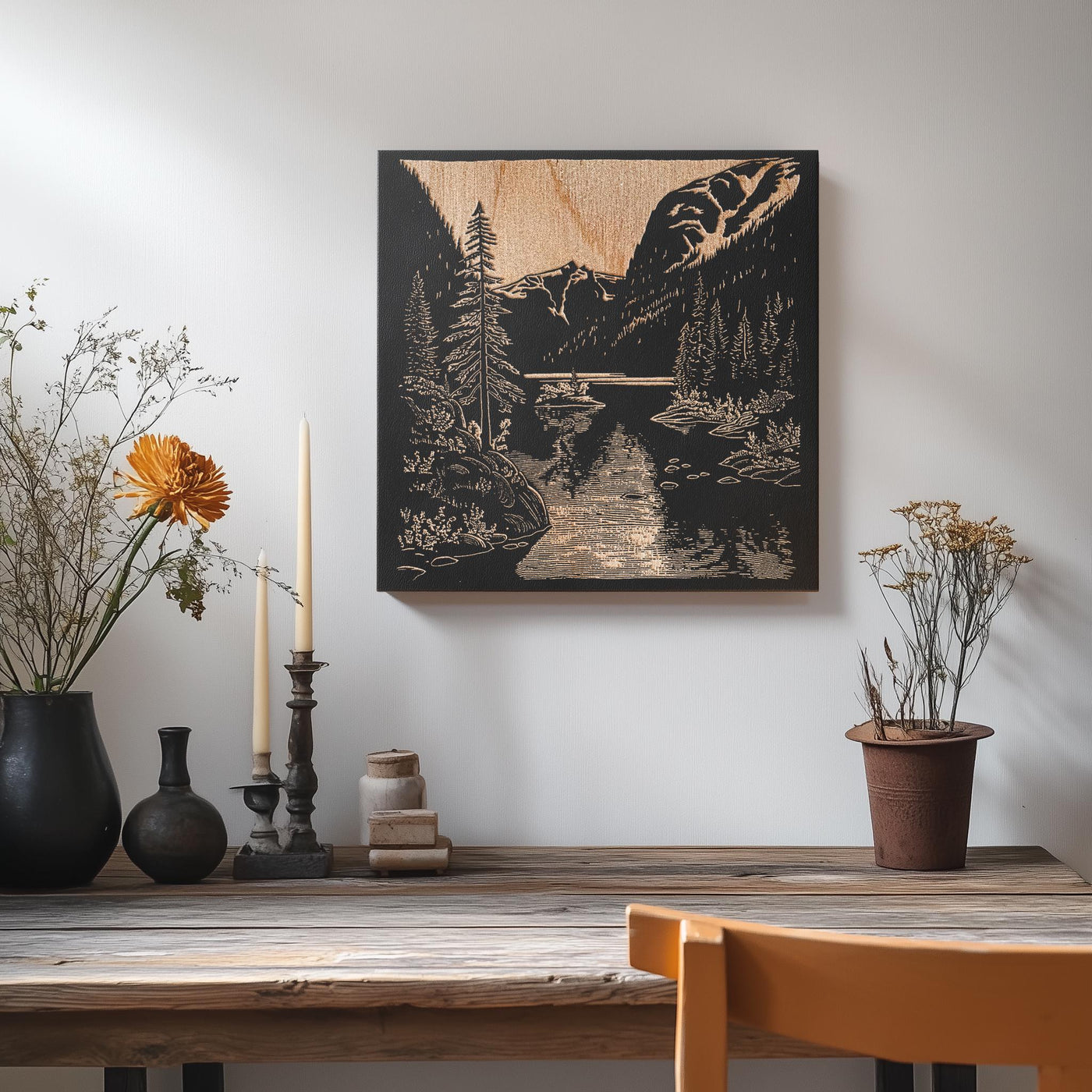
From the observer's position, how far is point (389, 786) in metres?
1.31

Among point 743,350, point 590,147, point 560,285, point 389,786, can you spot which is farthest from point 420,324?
point 389,786

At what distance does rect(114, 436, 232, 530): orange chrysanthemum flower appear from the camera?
1172mm

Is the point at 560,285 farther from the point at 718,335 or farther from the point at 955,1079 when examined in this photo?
the point at 955,1079

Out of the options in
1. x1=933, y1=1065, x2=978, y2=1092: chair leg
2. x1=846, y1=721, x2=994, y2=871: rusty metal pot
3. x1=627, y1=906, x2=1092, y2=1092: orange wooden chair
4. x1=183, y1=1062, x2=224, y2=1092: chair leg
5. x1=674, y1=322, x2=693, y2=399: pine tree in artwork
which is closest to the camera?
x1=627, y1=906, x2=1092, y2=1092: orange wooden chair

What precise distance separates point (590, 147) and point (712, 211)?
21cm

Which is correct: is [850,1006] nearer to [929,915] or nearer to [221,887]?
[929,915]

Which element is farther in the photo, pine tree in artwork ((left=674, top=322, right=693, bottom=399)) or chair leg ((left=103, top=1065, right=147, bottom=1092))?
pine tree in artwork ((left=674, top=322, right=693, bottom=399))

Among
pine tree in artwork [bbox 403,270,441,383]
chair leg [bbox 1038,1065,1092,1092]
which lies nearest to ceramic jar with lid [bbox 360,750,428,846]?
pine tree in artwork [bbox 403,270,441,383]

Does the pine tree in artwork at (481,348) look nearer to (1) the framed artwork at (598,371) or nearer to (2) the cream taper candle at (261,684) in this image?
(1) the framed artwork at (598,371)

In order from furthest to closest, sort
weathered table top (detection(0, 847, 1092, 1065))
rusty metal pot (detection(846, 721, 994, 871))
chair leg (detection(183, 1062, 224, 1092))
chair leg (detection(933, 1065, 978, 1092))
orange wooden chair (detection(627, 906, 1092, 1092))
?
chair leg (detection(183, 1062, 224, 1092))
rusty metal pot (detection(846, 721, 994, 871))
chair leg (detection(933, 1065, 978, 1092))
weathered table top (detection(0, 847, 1092, 1065))
orange wooden chair (detection(627, 906, 1092, 1092))

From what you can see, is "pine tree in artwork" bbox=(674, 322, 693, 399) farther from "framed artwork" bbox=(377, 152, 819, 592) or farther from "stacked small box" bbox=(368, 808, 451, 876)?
"stacked small box" bbox=(368, 808, 451, 876)

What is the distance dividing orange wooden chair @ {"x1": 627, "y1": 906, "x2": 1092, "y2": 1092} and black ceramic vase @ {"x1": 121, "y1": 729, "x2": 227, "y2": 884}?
850 mm

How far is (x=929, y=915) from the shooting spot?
1059 mm

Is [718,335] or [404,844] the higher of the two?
[718,335]
